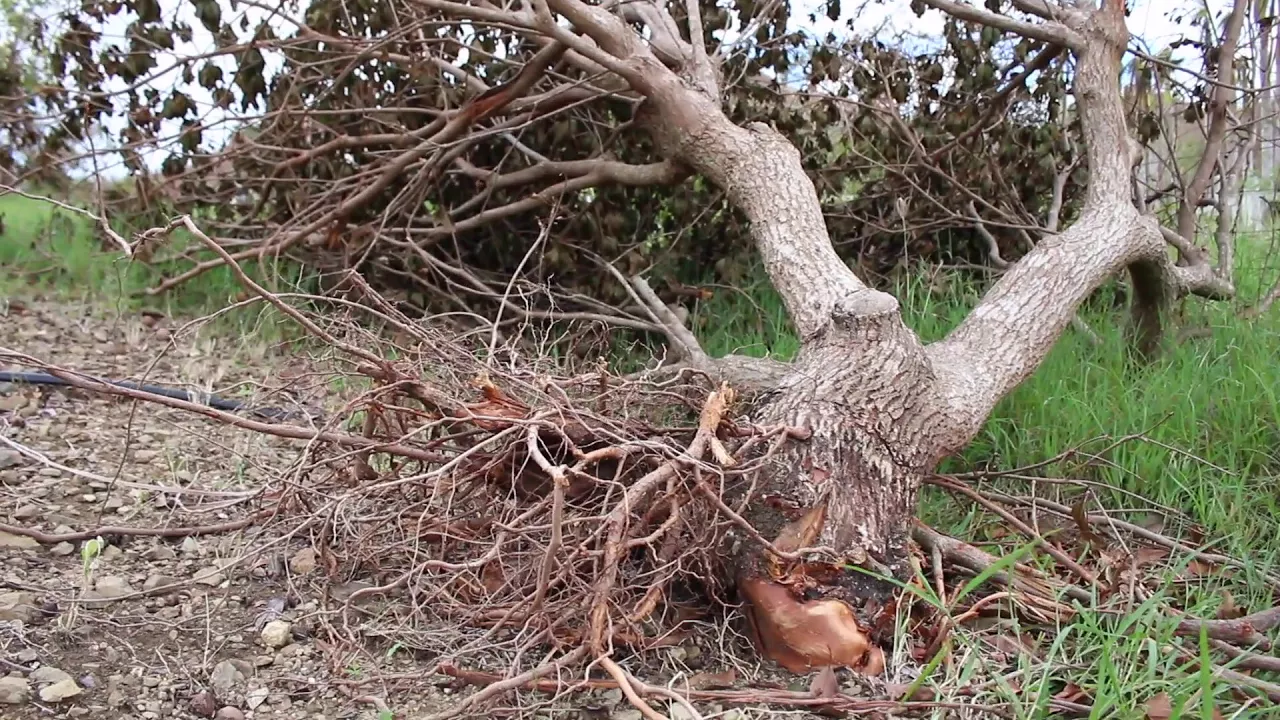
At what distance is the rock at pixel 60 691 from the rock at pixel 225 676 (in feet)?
0.63

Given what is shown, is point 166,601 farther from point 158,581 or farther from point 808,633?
point 808,633

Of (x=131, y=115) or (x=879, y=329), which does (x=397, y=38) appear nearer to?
(x=131, y=115)

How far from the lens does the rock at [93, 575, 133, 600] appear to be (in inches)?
69.6

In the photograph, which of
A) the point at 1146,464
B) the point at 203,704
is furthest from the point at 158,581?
the point at 1146,464

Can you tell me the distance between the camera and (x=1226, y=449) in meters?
2.51

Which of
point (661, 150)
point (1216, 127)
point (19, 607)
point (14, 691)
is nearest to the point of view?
point (14, 691)

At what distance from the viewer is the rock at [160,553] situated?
76.4 inches

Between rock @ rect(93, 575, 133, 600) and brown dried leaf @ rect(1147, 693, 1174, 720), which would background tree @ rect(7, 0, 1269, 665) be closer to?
brown dried leaf @ rect(1147, 693, 1174, 720)

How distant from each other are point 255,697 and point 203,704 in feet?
0.26

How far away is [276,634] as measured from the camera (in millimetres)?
1684

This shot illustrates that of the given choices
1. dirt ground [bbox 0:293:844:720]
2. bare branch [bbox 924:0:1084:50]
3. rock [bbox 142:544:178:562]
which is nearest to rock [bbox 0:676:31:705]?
dirt ground [bbox 0:293:844:720]

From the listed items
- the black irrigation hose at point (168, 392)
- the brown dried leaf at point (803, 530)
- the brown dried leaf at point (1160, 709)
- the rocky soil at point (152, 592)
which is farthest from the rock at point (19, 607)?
the brown dried leaf at point (1160, 709)

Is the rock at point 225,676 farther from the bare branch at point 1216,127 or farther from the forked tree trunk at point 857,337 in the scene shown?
the bare branch at point 1216,127

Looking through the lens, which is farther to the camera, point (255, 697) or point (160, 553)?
point (160, 553)
